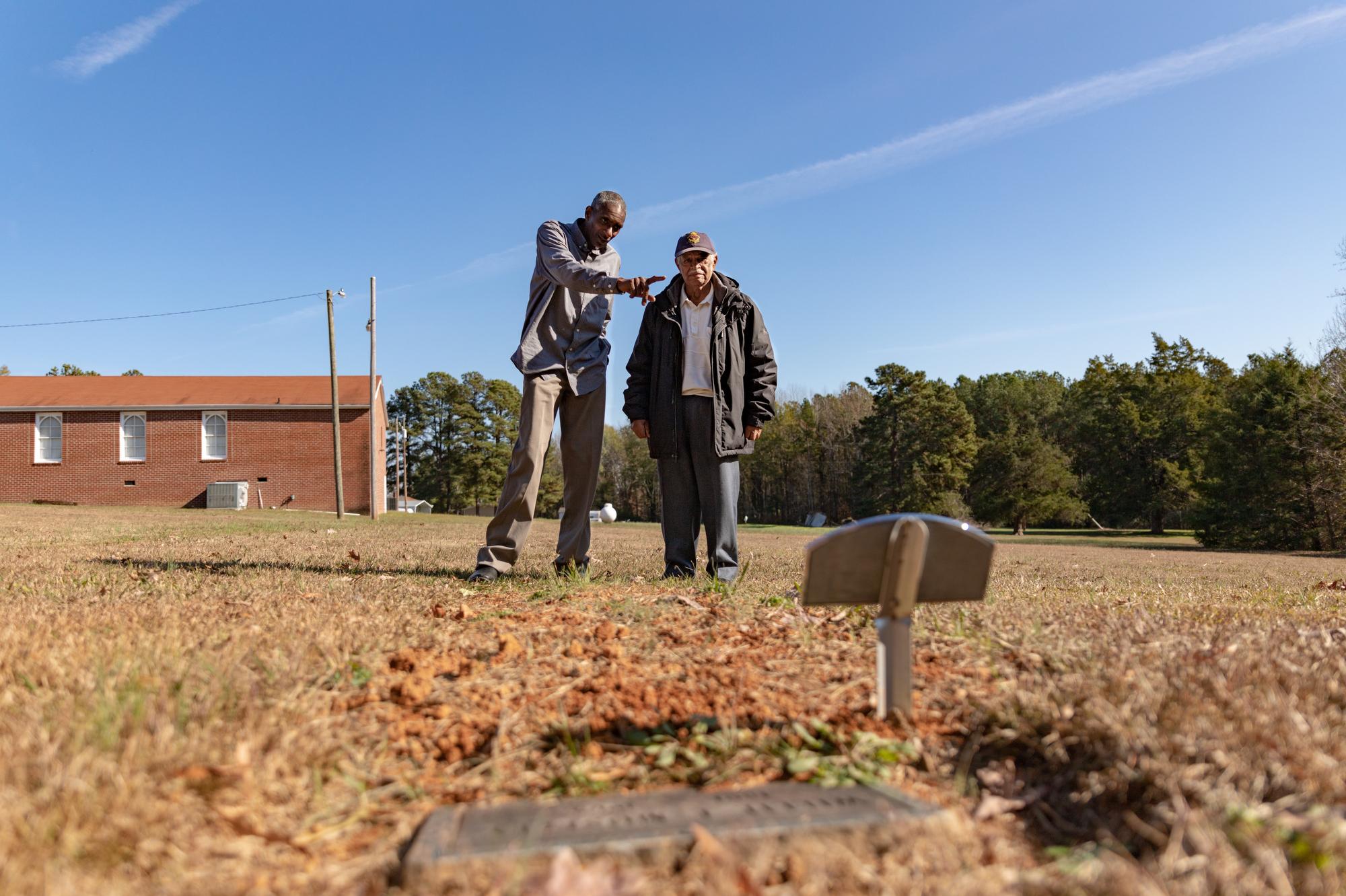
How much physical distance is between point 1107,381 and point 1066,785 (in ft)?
214

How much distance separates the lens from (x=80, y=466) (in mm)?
39844

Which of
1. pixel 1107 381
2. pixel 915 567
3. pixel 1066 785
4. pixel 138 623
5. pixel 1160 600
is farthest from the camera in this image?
pixel 1107 381

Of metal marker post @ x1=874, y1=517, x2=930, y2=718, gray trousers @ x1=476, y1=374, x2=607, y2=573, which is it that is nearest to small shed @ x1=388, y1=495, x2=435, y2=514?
gray trousers @ x1=476, y1=374, x2=607, y2=573

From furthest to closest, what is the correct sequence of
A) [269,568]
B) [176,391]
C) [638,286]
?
1. [176,391]
2. [269,568]
3. [638,286]

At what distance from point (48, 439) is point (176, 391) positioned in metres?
5.71

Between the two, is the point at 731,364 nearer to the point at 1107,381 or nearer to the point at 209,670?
the point at 209,670

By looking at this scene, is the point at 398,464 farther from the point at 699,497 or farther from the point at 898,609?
the point at 898,609

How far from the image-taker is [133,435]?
40.3 metres

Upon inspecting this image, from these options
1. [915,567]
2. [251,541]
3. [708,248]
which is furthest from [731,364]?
[251,541]

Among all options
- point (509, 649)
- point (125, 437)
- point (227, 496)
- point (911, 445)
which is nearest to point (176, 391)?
point (125, 437)

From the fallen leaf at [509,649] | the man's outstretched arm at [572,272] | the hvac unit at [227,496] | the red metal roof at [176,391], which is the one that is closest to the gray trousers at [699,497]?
the man's outstretched arm at [572,272]

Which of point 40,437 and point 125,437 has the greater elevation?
point 40,437

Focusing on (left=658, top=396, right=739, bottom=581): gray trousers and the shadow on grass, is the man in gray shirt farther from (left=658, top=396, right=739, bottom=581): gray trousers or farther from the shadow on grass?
(left=658, top=396, right=739, bottom=581): gray trousers

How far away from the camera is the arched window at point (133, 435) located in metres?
40.2
